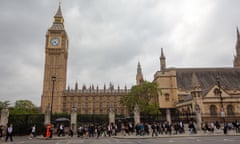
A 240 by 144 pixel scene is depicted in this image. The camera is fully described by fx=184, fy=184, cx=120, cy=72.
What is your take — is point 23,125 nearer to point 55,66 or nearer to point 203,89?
point 203,89

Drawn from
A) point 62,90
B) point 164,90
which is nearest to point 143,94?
point 164,90

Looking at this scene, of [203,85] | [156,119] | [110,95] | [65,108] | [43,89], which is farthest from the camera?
[110,95]

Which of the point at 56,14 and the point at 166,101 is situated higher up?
the point at 56,14

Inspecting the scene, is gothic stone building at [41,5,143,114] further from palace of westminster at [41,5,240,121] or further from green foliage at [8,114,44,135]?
green foliage at [8,114,44,135]

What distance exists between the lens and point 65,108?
8738cm

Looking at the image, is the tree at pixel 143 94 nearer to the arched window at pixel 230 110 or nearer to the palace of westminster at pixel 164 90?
the palace of westminster at pixel 164 90

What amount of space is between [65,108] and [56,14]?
46.9 m

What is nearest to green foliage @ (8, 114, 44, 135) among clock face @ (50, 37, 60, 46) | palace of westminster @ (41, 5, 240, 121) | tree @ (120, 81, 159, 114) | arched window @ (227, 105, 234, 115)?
palace of westminster @ (41, 5, 240, 121)

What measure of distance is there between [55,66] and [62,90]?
11.5 metres

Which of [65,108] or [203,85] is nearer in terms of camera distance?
[203,85]

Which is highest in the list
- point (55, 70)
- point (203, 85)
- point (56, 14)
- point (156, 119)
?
point (56, 14)

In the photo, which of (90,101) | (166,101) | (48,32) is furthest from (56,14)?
(166,101)

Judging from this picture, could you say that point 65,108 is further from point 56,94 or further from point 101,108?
point 101,108

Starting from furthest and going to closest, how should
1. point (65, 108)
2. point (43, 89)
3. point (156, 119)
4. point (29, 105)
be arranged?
point (65, 108) < point (43, 89) < point (29, 105) < point (156, 119)
